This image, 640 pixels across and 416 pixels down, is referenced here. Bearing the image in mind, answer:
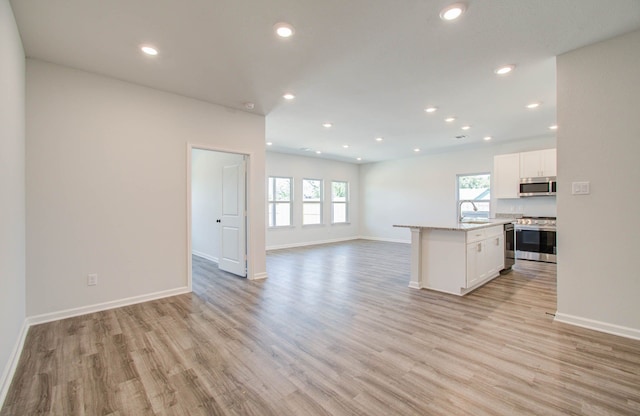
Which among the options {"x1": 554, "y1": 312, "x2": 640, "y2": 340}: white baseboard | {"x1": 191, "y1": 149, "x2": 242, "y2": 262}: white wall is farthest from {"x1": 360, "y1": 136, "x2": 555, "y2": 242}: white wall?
{"x1": 191, "y1": 149, "x2": 242, "y2": 262}: white wall

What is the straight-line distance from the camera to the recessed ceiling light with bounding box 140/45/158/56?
2758 mm

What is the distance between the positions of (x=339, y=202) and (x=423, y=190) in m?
2.76

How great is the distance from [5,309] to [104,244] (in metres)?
1.38

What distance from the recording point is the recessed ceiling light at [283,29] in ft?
7.95

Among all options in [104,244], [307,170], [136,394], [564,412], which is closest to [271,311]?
[136,394]

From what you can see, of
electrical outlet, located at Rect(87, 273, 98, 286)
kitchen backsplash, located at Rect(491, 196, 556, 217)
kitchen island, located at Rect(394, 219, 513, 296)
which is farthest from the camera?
kitchen backsplash, located at Rect(491, 196, 556, 217)

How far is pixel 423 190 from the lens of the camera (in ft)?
28.7

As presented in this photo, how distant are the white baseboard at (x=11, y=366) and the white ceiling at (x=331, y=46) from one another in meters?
2.62

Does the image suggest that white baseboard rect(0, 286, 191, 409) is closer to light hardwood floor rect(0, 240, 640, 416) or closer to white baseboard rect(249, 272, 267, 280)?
light hardwood floor rect(0, 240, 640, 416)

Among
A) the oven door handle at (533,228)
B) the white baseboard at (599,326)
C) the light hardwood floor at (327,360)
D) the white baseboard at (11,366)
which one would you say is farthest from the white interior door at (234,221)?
the oven door handle at (533,228)

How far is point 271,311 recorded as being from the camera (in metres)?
3.29

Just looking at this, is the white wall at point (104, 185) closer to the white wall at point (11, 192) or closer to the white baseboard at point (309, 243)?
the white wall at point (11, 192)

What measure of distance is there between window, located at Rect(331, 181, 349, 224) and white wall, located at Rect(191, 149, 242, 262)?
437 cm

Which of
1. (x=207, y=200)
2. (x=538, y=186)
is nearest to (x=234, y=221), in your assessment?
(x=207, y=200)
